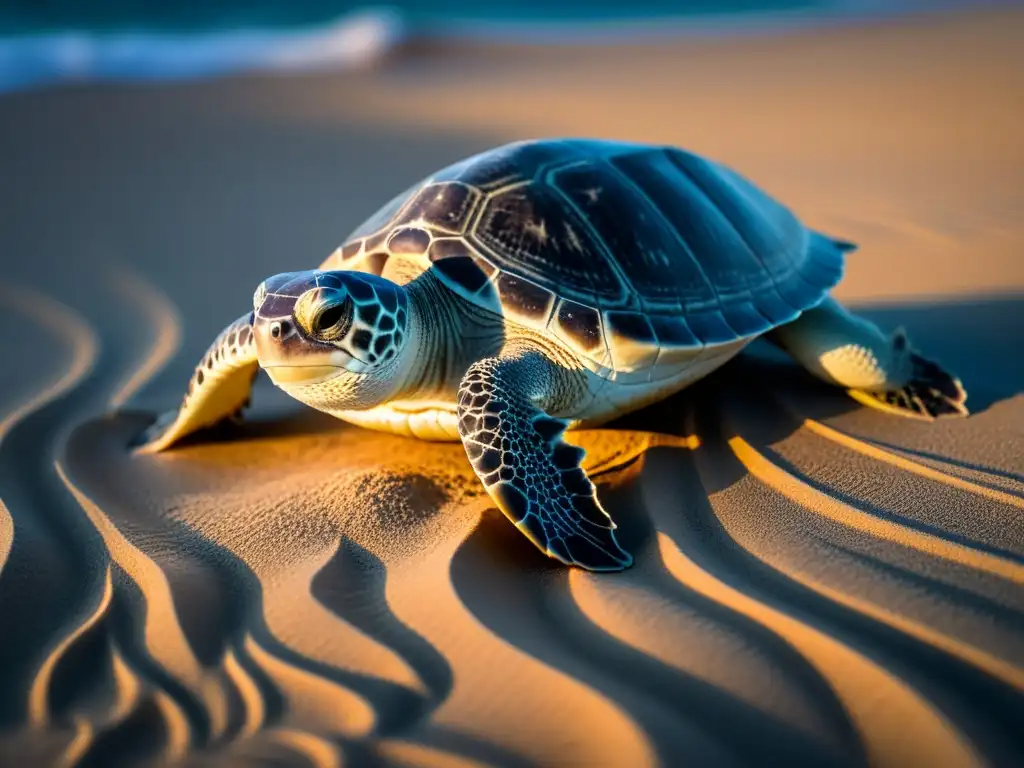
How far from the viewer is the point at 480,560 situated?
2.32 metres

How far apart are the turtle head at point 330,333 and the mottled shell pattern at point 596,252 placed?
33 cm

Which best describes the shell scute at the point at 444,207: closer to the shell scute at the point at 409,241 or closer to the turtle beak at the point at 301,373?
the shell scute at the point at 409,241

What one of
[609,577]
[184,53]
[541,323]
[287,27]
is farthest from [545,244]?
[287,27]

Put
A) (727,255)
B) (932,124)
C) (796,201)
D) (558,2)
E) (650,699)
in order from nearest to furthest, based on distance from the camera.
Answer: (650,699), (727,255), (796,201), (932,124), (558,2)

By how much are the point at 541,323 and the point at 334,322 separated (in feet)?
2.27

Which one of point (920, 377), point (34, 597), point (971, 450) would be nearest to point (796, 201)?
point (920, 377)

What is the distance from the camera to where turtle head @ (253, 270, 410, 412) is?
2.48 meters

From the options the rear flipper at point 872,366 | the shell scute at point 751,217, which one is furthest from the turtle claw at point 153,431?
the rear flipper at point 872,366

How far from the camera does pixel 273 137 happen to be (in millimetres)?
7441

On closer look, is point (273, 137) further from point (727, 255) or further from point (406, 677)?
point (406, 677)

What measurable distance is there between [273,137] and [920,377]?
5991 millimetres

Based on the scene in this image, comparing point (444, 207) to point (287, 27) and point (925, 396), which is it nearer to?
point (925, 396)

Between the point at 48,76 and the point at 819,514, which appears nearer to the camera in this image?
the point at 819,514

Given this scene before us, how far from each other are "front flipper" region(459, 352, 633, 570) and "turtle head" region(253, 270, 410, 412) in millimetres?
296
